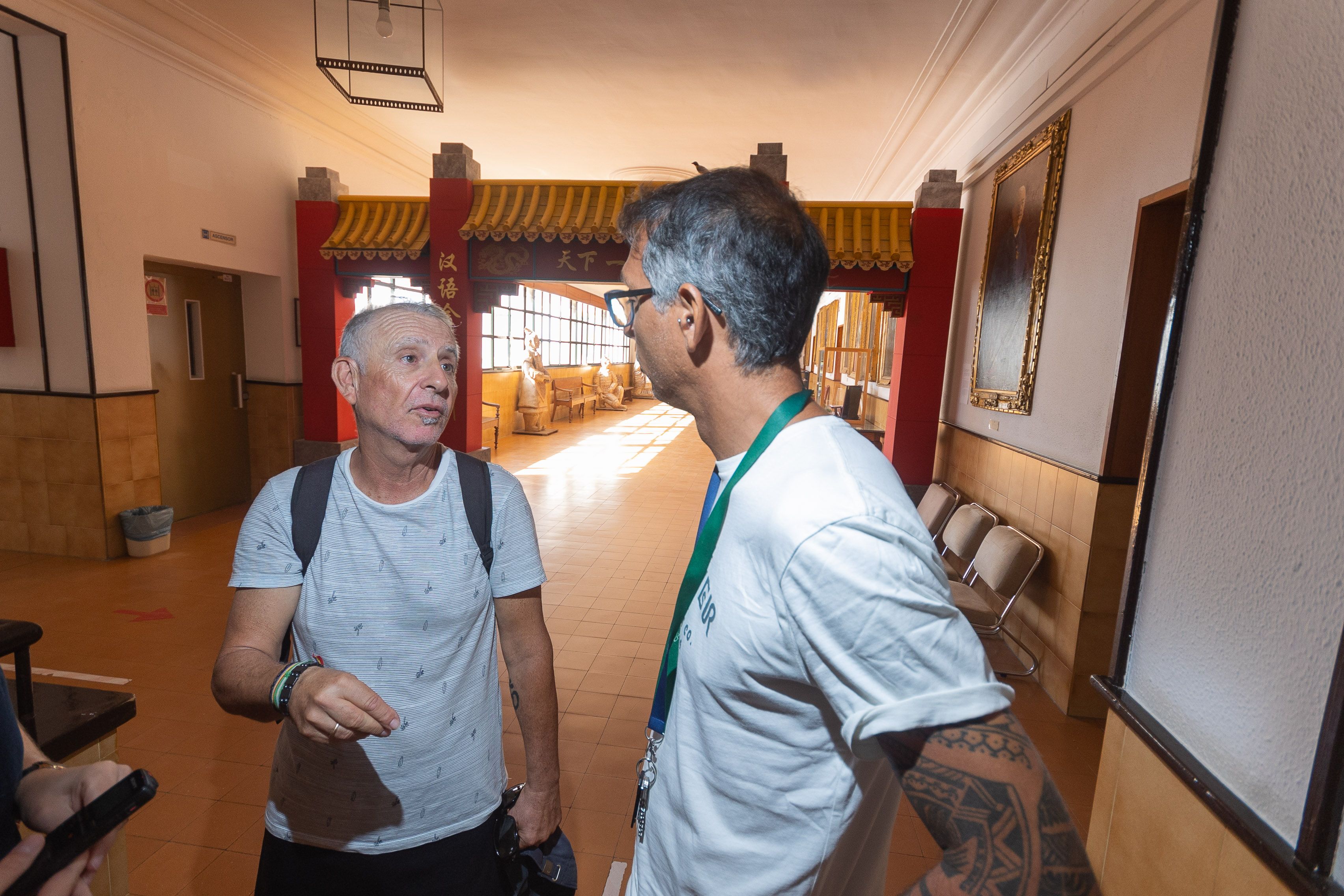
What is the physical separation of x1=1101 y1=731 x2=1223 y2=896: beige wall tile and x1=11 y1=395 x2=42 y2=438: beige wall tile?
6584 mm

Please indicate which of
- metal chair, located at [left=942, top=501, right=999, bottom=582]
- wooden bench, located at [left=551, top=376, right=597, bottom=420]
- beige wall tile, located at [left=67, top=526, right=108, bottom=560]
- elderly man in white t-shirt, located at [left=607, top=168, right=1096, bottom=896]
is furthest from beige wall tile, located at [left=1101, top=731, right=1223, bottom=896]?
wooden bench, located at [left=551, top=376, right=597, bottom=420]

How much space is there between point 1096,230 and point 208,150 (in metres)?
6.72

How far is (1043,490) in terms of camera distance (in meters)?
3.78

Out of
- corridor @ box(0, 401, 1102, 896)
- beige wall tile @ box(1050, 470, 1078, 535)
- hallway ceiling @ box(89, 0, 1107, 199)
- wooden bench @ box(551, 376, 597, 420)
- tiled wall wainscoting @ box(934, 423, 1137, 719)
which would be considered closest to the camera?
corridor @ box(0, 401, 1102, 896)

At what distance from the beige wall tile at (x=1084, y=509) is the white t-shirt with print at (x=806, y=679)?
111 inches

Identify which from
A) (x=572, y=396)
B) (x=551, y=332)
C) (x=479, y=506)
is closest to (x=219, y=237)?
(x=479, y=506)

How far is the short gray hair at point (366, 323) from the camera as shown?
1.45 m

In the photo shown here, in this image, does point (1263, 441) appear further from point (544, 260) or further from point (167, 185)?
point (167, 185)

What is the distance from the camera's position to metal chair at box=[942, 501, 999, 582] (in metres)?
4.18

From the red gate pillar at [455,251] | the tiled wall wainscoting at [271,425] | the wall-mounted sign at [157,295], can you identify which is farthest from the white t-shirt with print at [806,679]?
the tiled wall wainscoting at [271,425]

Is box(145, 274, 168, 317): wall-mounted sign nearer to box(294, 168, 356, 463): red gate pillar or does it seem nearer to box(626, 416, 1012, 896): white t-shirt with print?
box(294, 168, 356, 463): red gate pillar

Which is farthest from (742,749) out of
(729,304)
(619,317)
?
(619,317)

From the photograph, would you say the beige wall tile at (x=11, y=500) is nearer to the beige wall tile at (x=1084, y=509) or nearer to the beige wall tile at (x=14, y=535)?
the beige wall tile at (x=14, y=535)

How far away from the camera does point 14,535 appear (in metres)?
4.90
